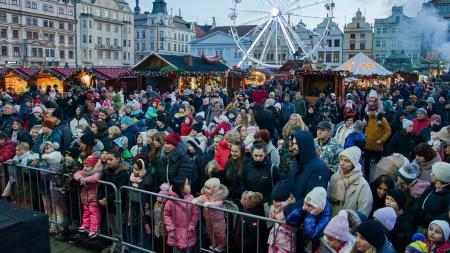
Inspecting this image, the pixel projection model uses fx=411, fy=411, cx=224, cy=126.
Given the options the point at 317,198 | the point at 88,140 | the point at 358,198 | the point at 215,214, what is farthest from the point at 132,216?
the point at 358,198

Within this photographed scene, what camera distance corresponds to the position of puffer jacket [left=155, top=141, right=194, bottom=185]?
552 centimetres

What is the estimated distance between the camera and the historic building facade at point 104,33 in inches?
2992

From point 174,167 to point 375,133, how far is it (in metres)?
4.81

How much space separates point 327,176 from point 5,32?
68353 millimetres

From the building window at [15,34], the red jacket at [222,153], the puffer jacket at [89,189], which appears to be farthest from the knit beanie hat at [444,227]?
the building window at [15,34]

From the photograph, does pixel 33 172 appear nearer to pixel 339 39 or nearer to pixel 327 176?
pixel 327 176

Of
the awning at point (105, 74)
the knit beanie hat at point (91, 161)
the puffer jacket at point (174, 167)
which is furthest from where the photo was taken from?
the awning at point (105, 74)

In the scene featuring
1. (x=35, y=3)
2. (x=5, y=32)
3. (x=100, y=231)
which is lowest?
(x=100, y=231)

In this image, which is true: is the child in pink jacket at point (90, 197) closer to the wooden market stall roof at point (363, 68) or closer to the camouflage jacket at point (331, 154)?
the camouflage jacket at point (331, 154)

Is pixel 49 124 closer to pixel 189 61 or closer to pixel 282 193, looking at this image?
pixel 282 193

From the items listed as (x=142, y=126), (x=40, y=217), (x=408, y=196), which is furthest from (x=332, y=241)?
(x=142, y=126)

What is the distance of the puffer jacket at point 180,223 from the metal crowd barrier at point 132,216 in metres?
0.02

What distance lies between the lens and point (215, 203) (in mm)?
4832

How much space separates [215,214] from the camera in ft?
16.1
